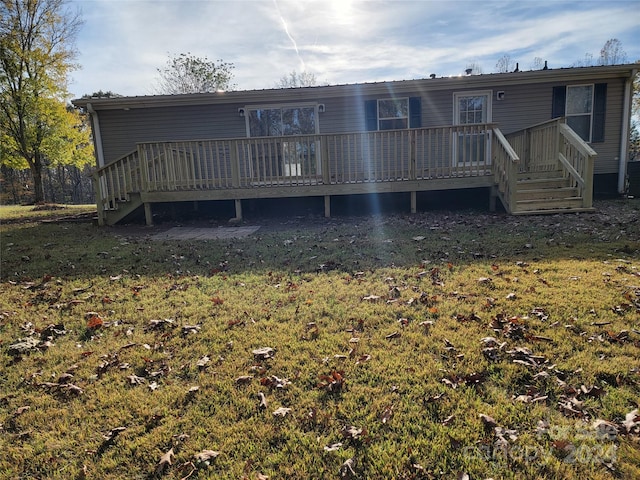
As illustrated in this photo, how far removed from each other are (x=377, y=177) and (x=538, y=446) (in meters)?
7.50

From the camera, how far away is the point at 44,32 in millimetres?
17000

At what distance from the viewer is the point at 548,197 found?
8.12 metres

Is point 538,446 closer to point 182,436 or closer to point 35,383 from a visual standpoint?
point 182,436

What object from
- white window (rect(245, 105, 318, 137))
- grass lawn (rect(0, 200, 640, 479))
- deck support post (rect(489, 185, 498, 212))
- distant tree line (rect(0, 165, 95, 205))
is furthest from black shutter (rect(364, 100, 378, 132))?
distant tree line (rect(0, 165, 95, 205))

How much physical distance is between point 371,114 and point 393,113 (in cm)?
63

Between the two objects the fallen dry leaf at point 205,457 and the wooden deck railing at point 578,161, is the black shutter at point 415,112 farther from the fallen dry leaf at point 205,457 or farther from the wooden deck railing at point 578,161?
the fallen dry leaf at point 205,457

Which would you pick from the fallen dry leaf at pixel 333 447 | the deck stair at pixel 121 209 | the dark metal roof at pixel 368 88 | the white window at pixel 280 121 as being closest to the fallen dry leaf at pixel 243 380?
the fallen dry leaf at pixel 333 447

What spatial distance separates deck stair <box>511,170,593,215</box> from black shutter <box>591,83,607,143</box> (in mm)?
3156

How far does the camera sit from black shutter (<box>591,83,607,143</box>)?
10234 mm

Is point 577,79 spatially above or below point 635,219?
above

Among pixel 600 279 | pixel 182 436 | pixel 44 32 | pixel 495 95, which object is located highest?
pixel 44 32

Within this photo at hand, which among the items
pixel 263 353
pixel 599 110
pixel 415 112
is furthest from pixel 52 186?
pixel 599 110

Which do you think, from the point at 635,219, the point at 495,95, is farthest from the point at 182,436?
the point at 495,95

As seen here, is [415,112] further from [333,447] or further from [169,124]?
[333,447]
